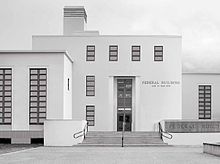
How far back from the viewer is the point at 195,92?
52844 millimetres

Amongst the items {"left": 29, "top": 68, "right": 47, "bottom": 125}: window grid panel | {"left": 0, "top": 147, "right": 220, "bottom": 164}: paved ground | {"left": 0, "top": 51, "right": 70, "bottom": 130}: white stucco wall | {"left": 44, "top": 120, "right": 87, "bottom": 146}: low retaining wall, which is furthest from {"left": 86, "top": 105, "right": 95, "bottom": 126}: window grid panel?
{"left": 0, "top": 147, "right": 220, "bottom": 164}: paved ground

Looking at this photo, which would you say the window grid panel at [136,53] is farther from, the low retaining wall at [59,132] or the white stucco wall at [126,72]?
the low retaining wall at [59,132]

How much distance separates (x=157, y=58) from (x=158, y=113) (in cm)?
472

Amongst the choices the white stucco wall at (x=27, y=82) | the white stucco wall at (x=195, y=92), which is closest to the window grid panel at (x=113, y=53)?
the white stucco wall at (x=27, y=82)

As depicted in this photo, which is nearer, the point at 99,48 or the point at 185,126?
the point at 185,126

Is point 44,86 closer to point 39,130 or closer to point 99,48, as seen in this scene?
point 39,130

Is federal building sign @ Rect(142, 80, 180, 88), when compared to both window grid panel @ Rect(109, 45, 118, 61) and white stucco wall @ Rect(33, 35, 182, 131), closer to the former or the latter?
white stucco wall @ Rect(33, 35, 182, 131)

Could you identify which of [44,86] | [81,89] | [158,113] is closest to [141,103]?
[158,113]

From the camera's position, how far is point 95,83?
44219 mm

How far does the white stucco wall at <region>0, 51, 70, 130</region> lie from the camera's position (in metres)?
35.9

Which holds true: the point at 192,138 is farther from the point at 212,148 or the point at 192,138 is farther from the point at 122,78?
the point at 122,78

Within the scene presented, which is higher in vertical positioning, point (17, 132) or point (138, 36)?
point (138, 36)

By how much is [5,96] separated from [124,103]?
12.3 metres

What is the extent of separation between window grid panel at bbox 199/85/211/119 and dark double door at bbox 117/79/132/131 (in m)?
10.8
